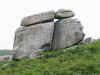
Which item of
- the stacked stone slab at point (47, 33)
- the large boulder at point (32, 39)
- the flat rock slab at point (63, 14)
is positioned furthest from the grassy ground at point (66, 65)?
the flat rock slab at point (63, 14)

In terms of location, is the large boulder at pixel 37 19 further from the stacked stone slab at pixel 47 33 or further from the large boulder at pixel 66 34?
the large boulder at pixel 66 34

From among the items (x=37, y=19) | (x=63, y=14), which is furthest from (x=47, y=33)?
(x=63, y=14)

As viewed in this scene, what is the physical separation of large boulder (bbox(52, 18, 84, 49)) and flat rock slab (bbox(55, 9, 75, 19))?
0.79m

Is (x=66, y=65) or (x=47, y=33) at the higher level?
(x=47, y=33)

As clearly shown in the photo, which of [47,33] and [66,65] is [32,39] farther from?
[66,65]

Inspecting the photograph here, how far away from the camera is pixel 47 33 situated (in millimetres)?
38844

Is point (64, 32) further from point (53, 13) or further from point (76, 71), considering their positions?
point (76, 71)

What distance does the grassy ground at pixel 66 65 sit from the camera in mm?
22156

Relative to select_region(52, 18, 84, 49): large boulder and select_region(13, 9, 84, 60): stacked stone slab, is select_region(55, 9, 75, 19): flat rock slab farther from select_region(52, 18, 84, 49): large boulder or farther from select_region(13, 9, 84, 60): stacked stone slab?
select_region(52, 18, 84, 49): large boulder

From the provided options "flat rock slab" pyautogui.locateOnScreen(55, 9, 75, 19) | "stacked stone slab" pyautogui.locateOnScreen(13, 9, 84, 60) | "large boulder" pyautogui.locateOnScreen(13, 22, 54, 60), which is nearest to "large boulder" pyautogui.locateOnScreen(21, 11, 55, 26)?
"stacked stone slab" pyautogui.locateOnScreen(13, 9, 84, 60)

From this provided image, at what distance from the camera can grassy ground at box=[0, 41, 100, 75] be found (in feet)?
72.7

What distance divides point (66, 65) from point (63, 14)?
15.9 meters

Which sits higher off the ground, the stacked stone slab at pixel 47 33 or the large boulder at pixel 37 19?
the large boulder at pixel 37 19

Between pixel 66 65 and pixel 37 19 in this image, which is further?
pixel 37 19
